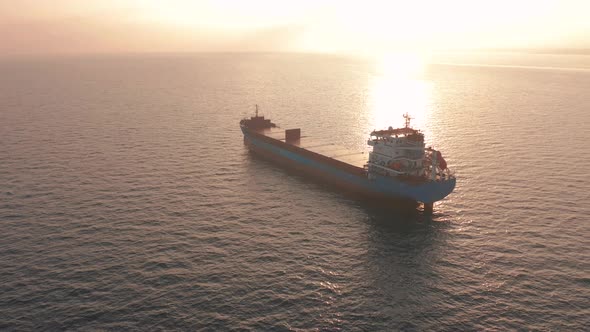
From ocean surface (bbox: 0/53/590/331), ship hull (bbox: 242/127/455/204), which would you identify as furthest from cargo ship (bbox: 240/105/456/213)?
ocean surface (bbox: 0/53/590/331)

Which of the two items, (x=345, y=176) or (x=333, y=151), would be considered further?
(x=333, y=151)

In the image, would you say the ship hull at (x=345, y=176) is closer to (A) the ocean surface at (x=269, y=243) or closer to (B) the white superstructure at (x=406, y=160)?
(B) the white superstructure at (x=406, y=160)

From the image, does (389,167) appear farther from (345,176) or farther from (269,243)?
(269,243)

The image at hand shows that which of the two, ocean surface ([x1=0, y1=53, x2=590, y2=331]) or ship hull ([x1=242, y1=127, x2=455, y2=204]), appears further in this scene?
ship hull ([x1=242, y1=127, x2=455, y2=204])

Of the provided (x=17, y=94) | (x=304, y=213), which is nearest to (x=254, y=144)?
(x=304, y=213)

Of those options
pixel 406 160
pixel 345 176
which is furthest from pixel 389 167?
pixel 345 176

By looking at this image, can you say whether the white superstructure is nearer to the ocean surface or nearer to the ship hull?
the ship hull

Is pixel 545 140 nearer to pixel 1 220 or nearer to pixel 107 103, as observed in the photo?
pixel 1 220

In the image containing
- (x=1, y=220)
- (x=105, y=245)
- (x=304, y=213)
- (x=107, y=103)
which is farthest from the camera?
(x=107, y=103)
